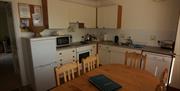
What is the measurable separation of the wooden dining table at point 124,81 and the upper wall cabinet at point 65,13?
171 cm

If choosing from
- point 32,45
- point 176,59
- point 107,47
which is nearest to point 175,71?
point 176,59

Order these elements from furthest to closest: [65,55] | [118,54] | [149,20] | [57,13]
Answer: [118,54] < [149,20] < [65,55] < [57,13]

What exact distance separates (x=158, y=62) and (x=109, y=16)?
6.08 ft

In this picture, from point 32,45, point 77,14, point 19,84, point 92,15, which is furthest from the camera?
point 92,15

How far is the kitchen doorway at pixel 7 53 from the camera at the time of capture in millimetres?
2377

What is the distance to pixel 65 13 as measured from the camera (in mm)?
2945

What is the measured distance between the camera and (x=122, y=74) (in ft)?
5.26

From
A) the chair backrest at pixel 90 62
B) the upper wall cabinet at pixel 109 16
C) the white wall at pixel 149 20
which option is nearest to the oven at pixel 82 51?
the upper wall cabinet at pixel 109 16

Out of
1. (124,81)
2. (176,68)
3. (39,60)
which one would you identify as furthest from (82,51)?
(176,68)

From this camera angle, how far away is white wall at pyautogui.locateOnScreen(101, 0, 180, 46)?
276 cm

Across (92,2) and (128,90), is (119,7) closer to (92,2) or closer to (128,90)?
(92,2)

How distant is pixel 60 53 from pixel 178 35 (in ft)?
8.34

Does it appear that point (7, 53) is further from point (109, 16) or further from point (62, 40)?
point (109, 16)

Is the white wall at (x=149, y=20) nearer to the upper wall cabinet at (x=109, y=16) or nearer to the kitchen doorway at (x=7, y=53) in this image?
the upper wall cabinet at (x=109, y=16)
